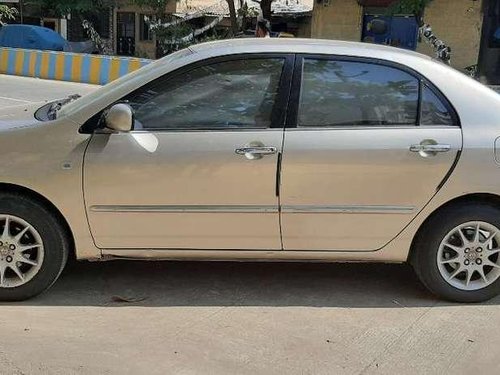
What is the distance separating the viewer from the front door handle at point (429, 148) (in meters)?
3.81

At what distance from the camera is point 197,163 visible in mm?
3736

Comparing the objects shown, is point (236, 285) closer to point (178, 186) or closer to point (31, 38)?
point (178, 186)

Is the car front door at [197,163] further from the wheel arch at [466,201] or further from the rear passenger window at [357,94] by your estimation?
the wheel arch at [466,201]

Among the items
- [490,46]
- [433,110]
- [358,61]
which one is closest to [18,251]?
[358,61]

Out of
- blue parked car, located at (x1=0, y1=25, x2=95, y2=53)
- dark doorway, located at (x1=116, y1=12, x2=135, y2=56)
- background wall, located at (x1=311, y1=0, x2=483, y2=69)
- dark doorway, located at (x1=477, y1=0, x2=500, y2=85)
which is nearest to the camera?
dark doorway, located at (x1=477, y1=0, x2=500, y2=85)

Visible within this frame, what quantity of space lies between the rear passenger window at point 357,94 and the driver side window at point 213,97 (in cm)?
23

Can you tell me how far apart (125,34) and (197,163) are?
101 feet

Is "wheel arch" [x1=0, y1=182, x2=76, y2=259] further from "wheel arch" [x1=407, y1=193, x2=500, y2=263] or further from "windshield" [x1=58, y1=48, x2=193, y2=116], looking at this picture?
"wheel arch" [x1=407, y1=193, x2=500, y2=263]

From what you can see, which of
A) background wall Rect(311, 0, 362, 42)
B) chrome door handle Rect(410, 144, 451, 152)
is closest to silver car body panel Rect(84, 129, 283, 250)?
chrome door handle Rect(410, 144, 451, 152)

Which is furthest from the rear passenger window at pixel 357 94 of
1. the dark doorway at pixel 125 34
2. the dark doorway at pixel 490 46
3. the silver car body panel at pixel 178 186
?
the dark doorway at pixel 125 34

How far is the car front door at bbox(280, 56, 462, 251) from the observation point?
3789 mm

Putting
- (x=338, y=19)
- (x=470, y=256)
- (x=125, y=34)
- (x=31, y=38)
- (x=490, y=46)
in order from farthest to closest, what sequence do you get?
(x=125, y=34), (x=338, y=19), (x=31, y=38), (x=490, y=46), (x=470, y=256)

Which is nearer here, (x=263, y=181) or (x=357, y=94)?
(x=263, y=181)

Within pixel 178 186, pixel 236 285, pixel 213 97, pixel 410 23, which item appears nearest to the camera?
pixel 178 186
